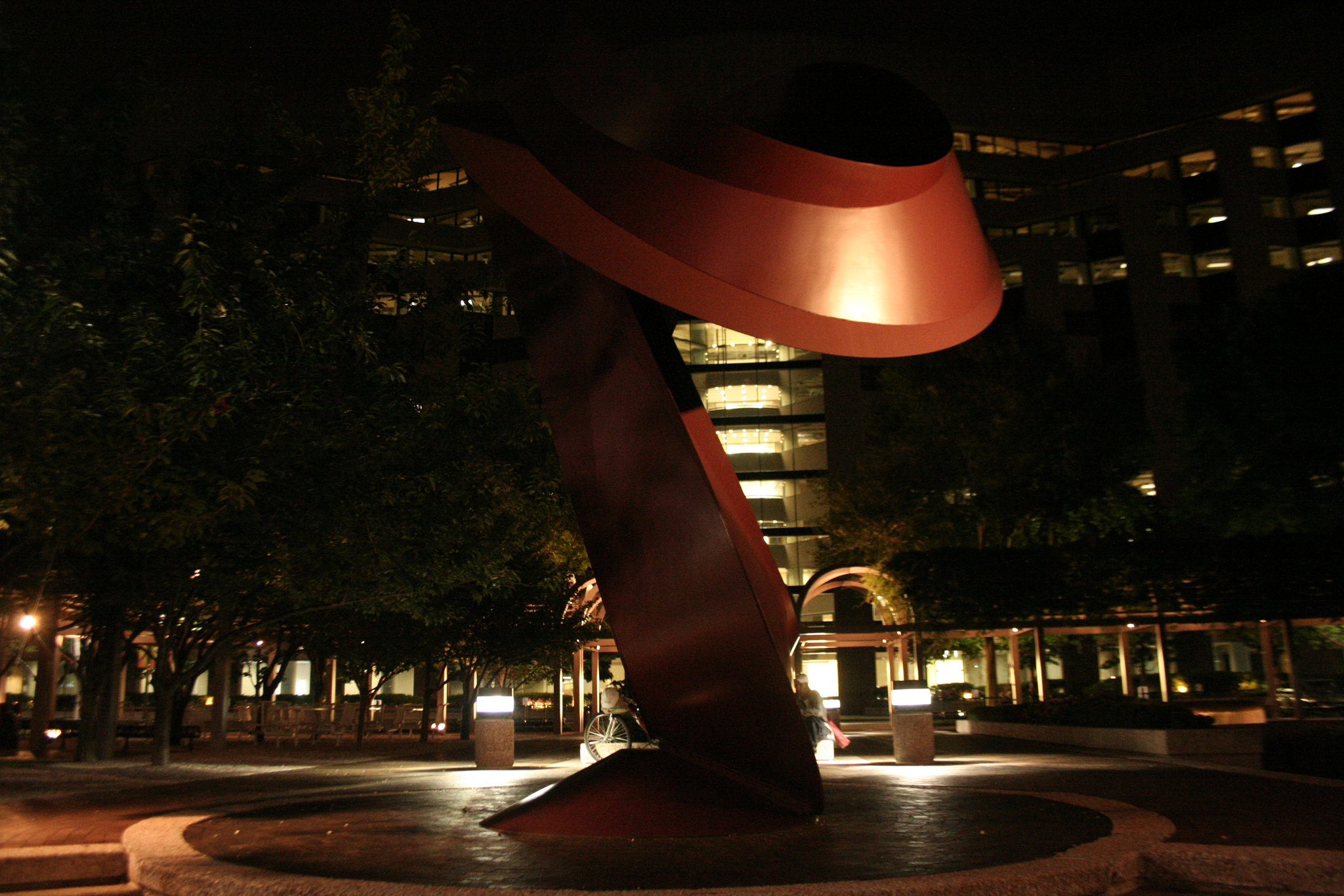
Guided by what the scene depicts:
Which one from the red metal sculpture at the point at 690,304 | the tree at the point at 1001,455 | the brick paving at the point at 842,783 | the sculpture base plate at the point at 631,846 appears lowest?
the brick paving at the point at 842,783

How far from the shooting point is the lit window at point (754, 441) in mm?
54594

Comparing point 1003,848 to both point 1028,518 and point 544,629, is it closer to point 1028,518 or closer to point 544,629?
point 544,629

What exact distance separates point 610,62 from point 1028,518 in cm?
3023

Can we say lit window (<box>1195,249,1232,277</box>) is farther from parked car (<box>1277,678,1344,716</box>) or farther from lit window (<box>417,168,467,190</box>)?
lit window (<box>417,168,467,190</box>)

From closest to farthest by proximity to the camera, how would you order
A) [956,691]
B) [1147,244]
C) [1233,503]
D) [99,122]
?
[99,122] < [1233,503] < [956,691] < [1147,244]

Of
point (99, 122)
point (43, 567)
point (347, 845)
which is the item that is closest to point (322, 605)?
point (43, 567)

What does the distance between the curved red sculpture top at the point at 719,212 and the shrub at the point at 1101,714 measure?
15.4 m

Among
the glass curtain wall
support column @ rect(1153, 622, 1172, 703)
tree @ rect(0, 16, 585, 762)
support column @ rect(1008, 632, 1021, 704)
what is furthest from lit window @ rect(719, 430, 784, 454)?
tree @ rect(0, 16, 585, 762)

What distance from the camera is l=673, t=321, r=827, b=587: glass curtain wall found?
53188 millimetres

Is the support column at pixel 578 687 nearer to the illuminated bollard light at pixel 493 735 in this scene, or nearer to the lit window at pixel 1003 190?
the illuminated bollard light at pixel 493 735

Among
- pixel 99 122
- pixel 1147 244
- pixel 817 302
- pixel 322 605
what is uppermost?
pixel 1147 244

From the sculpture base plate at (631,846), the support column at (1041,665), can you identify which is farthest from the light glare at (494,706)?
the support column at (1041,665)

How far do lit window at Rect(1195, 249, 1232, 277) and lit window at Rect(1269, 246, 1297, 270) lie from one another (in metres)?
1.99

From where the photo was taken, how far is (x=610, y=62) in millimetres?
7336
